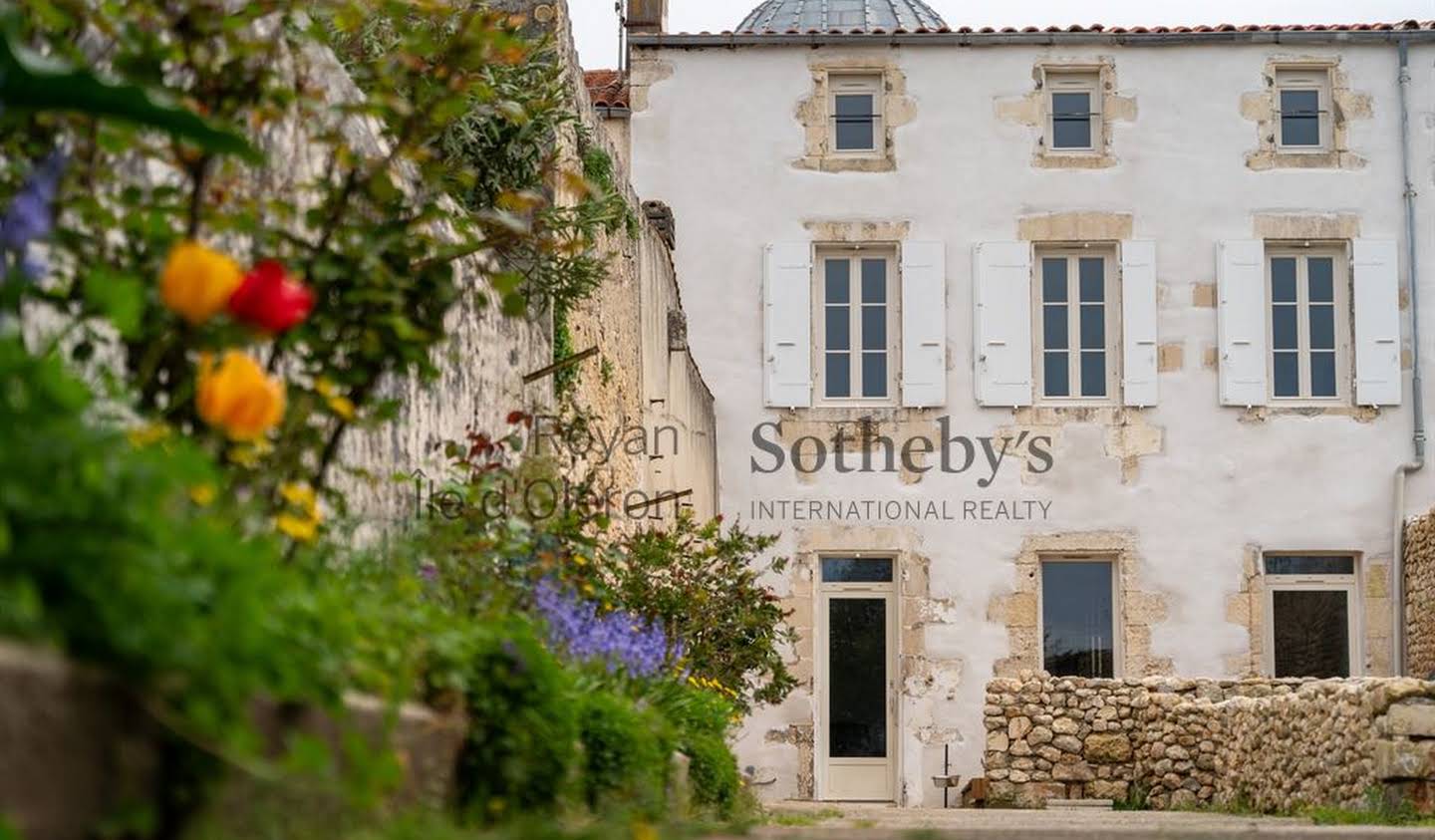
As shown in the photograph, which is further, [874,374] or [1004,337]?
[874,374]

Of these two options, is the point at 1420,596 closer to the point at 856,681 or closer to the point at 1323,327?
the point at 1323,327

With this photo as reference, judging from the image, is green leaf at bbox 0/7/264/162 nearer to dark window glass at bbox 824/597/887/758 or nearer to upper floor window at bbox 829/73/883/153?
dark window glass at bbox 824/597/887/758

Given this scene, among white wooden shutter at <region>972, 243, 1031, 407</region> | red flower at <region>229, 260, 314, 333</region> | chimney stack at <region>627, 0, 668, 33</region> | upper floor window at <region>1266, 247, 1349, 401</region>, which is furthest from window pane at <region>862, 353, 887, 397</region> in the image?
red flower at <region>229, 260, 314, 333</region>

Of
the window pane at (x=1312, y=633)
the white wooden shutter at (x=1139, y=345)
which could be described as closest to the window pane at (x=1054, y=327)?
the white wooden shutter at (x=1139, y=345)

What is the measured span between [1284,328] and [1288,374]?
0.36 metres

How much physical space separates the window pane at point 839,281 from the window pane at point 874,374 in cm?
49

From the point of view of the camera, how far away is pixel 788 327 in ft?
53.9

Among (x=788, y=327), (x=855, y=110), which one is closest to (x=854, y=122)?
(x=855, y=110)

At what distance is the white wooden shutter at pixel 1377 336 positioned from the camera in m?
16.2

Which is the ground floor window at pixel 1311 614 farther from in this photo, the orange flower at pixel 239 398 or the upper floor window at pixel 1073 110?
the orange flower at pixel 239 398

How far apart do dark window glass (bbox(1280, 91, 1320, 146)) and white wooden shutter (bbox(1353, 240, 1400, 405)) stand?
1198 mm

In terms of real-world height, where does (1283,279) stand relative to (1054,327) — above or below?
above

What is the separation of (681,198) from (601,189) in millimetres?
7438

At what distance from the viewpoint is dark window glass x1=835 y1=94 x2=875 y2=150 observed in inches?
666
